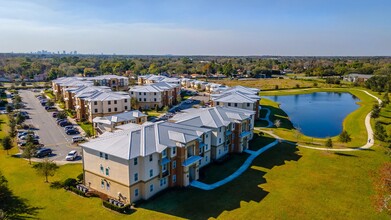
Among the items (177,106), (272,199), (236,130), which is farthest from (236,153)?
(177,106)

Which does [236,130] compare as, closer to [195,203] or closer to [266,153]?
[266,153]

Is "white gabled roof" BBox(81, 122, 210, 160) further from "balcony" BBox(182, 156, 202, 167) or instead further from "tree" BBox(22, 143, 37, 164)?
"tree" BBox(22, 143, 37, 164)

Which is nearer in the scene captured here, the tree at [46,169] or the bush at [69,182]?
the bush at [69,182]

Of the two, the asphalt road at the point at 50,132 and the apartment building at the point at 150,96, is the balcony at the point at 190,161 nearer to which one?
the asphalt road at the point at 50,132

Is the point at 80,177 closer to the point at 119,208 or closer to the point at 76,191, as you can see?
the point at 76,191

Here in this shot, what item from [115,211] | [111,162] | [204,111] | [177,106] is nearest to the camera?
[115,211]

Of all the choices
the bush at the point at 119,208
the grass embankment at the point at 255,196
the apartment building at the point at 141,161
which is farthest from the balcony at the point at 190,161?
the bush at the point at 119,208

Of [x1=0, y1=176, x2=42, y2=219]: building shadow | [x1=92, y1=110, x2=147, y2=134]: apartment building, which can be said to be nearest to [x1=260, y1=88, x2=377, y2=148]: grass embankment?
[x1=92, y1=110, x2=147, y2=134]: apartment building
